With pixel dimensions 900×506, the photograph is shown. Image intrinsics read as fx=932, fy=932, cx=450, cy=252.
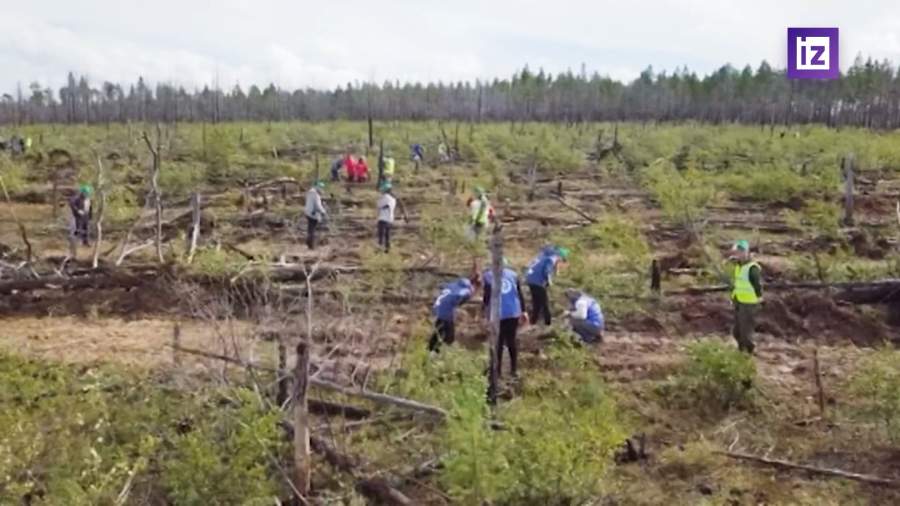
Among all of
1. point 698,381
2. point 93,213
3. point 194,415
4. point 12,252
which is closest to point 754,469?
point 698,381

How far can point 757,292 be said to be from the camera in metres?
9.08

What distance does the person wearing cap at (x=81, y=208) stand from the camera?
15.2 metres

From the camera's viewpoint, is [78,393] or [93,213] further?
[93,213]

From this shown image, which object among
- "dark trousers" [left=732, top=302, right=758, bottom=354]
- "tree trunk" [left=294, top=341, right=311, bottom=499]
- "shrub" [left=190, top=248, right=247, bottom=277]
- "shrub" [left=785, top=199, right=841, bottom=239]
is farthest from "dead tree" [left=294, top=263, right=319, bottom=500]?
"shrub" [left=785, top=199, right=841, bottom=239]

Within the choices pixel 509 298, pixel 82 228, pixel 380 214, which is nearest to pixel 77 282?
pixel 82 228

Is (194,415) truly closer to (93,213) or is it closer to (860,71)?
(93,213)

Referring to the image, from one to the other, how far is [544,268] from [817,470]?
13.3 ft

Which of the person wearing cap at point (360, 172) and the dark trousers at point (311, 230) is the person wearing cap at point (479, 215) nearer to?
the dark trousers at point (311, 230)

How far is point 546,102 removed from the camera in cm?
7212

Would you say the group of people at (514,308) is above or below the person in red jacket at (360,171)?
below

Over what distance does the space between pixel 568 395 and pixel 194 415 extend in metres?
3.22

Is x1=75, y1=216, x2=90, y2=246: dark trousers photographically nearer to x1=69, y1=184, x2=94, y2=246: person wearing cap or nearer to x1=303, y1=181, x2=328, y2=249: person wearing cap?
x1=69, y1=184, x2=94, y2=246: person wearing cap

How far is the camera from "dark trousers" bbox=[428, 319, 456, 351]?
9281 millimetres

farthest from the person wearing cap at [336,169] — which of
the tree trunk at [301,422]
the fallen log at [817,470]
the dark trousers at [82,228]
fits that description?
the tree trunk at [301,422]
